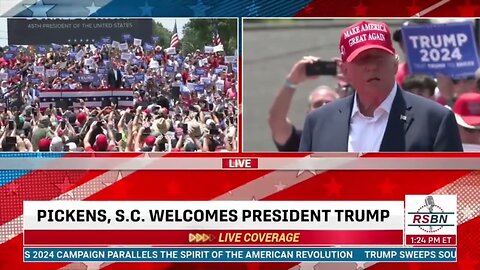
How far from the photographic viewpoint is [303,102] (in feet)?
11.4

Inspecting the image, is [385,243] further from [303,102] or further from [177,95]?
[177,95]

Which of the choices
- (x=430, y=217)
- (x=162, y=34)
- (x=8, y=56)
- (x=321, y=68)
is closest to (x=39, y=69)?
(x=8, y=56)

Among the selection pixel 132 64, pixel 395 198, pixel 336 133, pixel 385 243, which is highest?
pixel 132 64

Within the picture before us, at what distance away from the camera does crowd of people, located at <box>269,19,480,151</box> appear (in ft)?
11.2

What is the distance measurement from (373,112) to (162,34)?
1.17 metres

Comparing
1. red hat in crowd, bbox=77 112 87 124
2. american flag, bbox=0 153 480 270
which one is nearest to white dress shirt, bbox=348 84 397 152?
american flag, bbox=0 153 480 270

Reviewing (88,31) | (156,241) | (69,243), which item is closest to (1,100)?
(88,31)

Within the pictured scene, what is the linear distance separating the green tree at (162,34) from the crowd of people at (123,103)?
4 cm

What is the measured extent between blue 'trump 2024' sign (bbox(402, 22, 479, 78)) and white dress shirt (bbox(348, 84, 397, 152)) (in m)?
0.20

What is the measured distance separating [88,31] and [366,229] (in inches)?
69.7

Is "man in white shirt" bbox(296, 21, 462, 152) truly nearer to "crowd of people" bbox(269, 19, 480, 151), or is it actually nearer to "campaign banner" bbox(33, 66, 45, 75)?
"crowd of people" bbox(269, 19, 480, 151)

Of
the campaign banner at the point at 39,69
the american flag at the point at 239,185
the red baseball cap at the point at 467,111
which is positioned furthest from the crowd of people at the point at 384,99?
the campaign banner at the point at 39,69

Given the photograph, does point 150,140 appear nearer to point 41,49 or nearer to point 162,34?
point 162,34

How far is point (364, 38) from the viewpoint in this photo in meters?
3.44
